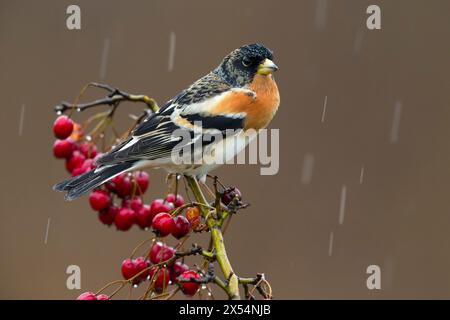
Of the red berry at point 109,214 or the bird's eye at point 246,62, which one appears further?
the bird's eye at point 246,62

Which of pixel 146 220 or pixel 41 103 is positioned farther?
pixel 41 103

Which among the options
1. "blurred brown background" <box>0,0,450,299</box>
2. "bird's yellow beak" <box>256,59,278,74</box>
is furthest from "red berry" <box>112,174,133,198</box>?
"blurred brown background" <box>0,0,450,299</box>

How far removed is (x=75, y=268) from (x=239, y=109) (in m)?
2.38

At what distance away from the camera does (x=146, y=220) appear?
2.69 metres

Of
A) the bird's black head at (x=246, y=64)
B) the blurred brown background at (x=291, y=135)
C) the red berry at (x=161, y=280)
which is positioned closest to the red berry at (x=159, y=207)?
the red berry at (x=161, y=280)

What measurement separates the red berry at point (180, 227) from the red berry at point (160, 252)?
0.29 ft

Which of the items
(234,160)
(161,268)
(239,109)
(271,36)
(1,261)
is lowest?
(1,261)

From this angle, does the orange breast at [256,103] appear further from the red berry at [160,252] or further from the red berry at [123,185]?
the red berry at [160,252]

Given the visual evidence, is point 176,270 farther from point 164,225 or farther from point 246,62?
point 246,62

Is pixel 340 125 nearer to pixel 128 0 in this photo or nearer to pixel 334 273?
pixel 334 273

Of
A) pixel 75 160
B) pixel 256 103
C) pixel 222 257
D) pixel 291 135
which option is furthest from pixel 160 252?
pixel 291 135

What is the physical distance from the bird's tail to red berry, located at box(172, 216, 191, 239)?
43 centimetres

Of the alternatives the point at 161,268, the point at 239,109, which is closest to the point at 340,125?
the point at 239,109

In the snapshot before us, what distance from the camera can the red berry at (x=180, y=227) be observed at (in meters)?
2.23
